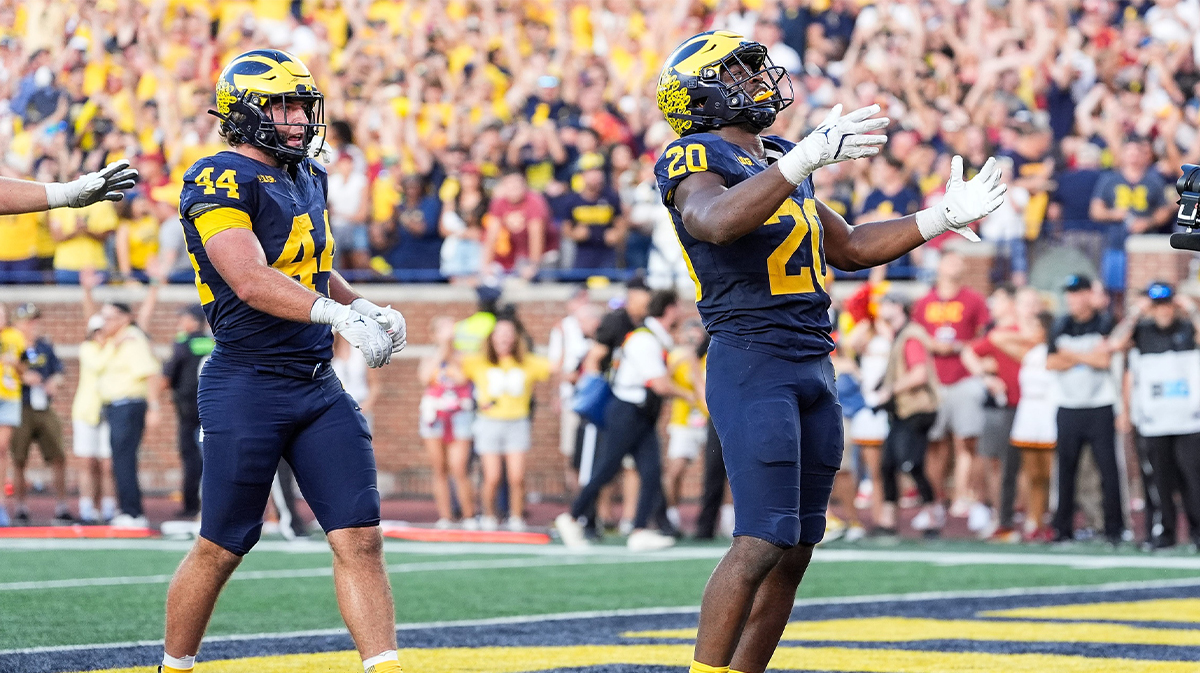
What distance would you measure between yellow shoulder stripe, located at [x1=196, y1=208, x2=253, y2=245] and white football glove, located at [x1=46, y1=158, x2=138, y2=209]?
57 centimetres

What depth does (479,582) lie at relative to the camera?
32.8 ft

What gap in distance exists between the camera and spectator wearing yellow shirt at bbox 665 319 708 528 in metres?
13.4

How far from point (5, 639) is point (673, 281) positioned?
9.21m

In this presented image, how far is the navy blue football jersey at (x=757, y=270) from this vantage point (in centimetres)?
491

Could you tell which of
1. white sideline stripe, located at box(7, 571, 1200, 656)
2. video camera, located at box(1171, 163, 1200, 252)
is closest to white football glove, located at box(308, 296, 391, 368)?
video camera, located at box(1171, 163, 1200, 252)

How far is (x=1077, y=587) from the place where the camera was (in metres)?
9.71

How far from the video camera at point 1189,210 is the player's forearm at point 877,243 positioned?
78 centimetres

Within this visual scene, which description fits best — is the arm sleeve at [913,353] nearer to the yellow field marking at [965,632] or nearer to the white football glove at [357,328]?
the yellow field marking at [965,632]

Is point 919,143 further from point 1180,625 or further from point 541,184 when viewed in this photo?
point 1180,625

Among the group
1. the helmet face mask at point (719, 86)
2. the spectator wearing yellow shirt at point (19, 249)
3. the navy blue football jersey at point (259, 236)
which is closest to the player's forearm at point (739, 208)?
the helmet face mask at point (719, 86)

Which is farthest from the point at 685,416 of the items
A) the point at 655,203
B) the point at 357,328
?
the point at 357,328

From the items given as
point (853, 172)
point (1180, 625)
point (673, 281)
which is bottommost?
point (1180, 625)

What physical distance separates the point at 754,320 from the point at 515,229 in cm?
1164

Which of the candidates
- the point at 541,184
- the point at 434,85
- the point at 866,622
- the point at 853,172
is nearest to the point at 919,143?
the point at 853,172
